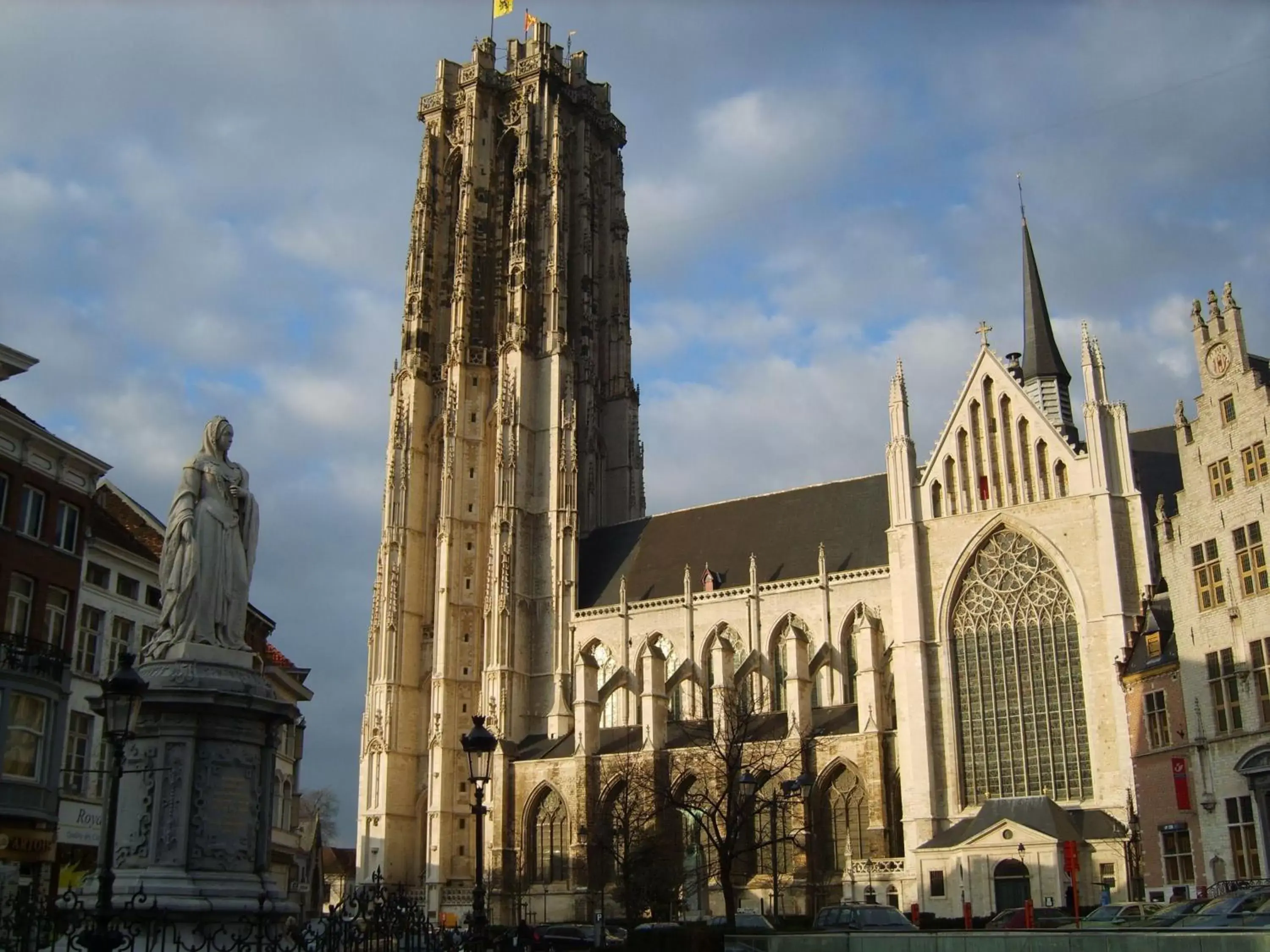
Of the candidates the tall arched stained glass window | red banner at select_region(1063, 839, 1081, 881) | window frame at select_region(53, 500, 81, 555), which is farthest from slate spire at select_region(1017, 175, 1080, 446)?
window frame at select_region(53, 500, 81, 555)

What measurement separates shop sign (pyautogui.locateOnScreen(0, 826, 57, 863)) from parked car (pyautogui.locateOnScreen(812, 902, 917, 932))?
15.2 metres

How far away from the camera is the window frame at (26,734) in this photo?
77.9ft

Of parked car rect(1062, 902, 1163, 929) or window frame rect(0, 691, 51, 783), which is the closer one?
parked car rect(1062, 902, 1163, 929)

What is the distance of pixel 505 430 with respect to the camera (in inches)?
2319

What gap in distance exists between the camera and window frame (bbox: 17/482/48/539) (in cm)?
2541

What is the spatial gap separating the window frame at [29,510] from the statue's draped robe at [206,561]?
42.0 ft

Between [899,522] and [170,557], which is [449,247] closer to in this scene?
[899,522]

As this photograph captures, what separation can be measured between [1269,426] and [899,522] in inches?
679

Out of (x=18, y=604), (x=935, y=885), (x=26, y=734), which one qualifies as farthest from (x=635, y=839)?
Result: (x=18, y=604)

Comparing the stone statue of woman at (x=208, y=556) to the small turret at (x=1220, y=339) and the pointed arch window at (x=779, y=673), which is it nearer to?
the small turret at (x=1220, y=339)

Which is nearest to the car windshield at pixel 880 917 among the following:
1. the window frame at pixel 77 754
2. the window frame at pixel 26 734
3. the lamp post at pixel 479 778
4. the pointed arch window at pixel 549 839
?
the lamp post at pixel 479 778

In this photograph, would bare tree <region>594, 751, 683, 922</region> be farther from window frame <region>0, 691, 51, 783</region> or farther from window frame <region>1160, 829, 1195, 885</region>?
window frame <region>0, 691, 51, 783</region>

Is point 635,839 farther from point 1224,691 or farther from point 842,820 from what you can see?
point 1224,691

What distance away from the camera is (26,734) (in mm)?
24516
